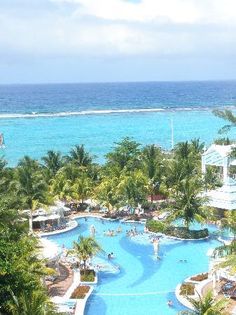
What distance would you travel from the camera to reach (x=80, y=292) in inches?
960

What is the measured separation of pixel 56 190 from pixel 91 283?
1400 centimetres

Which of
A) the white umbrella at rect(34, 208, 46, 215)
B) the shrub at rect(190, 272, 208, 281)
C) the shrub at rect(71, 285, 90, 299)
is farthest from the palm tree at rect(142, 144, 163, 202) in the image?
the shrub at rect(71, 285, 90, 299)

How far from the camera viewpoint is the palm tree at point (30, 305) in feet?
49.2

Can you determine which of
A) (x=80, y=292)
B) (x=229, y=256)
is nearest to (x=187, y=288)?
(x=80, y=292)

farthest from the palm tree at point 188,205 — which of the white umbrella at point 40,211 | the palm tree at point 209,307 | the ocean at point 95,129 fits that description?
the ocean at point 95,129

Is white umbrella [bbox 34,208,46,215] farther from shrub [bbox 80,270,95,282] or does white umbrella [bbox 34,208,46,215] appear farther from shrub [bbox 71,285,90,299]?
shrub [bbox 71,285,90,299]

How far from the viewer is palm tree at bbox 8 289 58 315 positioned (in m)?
15.0

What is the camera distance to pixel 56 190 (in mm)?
38969

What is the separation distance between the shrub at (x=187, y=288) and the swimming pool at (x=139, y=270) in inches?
18.7

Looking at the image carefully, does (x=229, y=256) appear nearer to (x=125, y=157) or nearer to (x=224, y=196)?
(x=224, y=196)

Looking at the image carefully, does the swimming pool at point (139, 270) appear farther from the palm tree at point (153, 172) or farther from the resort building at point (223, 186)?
the palm tree at point (153, 172)

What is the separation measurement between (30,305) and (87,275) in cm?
1144

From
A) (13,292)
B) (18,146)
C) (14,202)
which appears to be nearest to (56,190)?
(14,202)

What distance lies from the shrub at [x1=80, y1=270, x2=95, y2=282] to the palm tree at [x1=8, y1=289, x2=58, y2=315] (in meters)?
10.0
